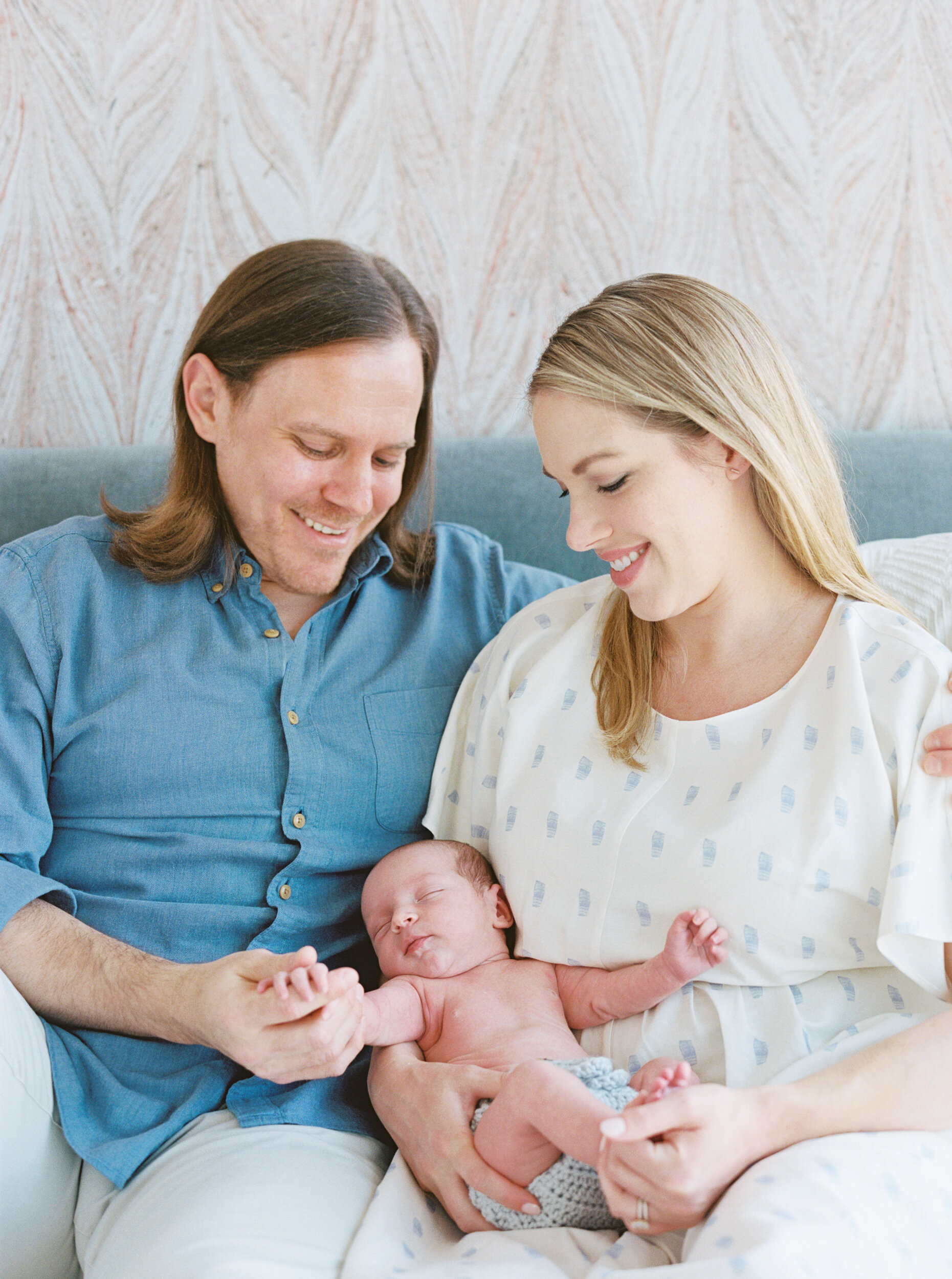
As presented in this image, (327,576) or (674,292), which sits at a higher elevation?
(674,292)

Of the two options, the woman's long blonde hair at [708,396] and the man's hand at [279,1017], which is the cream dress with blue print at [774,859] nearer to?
the woman's long blonde hair at [708,396]

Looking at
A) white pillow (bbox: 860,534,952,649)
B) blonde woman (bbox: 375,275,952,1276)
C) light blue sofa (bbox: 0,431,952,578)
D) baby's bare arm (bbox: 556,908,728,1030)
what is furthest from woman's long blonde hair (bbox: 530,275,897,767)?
light blue sofa (bbox: 0,431,952,578)

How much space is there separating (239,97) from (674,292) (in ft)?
3.64

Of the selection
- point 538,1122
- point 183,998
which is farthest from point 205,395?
point 538,1122

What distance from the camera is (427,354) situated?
166 cm

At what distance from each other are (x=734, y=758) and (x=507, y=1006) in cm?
42

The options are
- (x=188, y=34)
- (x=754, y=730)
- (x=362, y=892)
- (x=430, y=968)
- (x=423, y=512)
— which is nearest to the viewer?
(x=754, y=730)

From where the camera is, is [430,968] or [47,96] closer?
[430,968]

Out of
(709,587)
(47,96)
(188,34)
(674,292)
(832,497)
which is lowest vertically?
(709,587)

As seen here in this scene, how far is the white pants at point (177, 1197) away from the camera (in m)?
1.08

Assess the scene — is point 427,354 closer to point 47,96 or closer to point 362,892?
point 362,892

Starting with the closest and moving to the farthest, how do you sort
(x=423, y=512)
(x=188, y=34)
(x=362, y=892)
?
(x=362, y=892)
(x=423, y=512)
(x=188, y=34)

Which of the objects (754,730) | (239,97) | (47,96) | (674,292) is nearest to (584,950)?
(754,730)

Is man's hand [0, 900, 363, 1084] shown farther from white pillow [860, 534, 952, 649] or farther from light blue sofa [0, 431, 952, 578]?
white pillow [860, 534, 952, 649]
